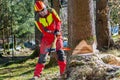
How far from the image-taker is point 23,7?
40.8 meters

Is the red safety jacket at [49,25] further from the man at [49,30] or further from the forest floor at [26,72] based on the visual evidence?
the forest floor at [26,72]

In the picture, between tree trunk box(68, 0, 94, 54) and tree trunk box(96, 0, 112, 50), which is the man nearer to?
tree trunk box(68, 0, 94, 54)

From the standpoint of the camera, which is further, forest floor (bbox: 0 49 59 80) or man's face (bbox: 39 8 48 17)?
forest floor (bbox: 0 49 59 80)

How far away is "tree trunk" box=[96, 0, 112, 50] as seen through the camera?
15.7 m

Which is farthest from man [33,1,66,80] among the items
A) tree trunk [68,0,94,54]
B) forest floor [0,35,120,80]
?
tree trunk [68,0,94,54]

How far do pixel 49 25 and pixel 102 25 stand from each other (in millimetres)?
7668

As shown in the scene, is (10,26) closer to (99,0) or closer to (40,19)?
(99,0)

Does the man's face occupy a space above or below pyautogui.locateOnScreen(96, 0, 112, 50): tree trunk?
above

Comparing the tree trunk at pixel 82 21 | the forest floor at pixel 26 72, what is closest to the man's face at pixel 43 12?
the tree trunk at pixel 82 21

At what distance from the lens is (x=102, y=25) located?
15852 mm

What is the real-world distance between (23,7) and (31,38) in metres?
13.9

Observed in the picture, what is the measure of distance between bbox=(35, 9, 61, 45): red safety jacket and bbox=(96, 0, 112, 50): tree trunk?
7428 mm

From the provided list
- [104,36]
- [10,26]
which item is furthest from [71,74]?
[10,26]

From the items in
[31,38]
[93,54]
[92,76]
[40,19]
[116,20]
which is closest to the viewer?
[92,76]
